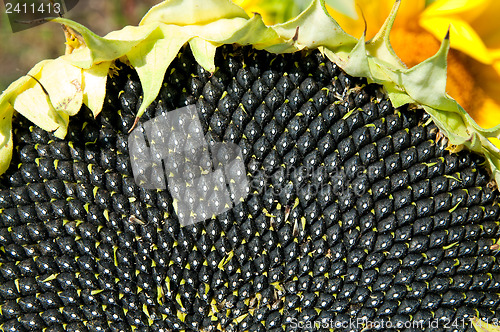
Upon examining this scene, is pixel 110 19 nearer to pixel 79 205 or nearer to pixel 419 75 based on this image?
pixel 79 205

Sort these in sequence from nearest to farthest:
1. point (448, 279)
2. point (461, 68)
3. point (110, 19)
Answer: point (448, 279)
point (461, 68)
point (110, 19)

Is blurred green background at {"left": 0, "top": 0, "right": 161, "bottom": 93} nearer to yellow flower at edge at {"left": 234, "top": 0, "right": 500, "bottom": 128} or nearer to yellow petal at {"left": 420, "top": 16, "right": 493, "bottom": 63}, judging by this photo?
yellow flower at edge at {"left": 234, "top": 0, "right": 500, "bottom": 128}

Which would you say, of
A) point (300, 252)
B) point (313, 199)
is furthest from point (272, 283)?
point (313, 199)

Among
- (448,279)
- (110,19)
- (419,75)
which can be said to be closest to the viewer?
(419,75)

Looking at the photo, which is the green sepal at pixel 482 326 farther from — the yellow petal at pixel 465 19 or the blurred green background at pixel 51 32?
the blurred green background at pixel 51 32

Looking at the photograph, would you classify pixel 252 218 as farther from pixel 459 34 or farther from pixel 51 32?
pixel 51 32

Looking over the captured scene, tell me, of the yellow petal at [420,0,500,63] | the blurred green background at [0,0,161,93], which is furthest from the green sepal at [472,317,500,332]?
the blurred green background at [0,0,161,93]

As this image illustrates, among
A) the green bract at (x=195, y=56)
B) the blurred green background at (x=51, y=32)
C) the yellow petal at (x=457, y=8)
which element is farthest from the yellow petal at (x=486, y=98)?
the blurred green background at (x=51, y=32)
